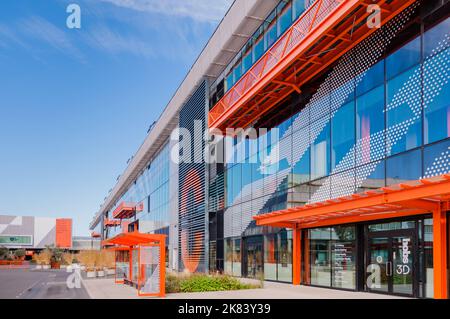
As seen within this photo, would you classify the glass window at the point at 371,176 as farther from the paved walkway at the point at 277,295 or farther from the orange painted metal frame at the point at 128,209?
the orange painted metal frame at the point at 128,209

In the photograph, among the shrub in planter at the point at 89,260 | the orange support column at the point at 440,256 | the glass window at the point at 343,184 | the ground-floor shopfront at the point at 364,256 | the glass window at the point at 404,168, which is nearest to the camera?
the orange support column at the point at 440,256

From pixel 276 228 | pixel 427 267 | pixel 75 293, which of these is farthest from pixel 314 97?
pixel 75 293

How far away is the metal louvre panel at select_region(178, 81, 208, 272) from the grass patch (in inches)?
458

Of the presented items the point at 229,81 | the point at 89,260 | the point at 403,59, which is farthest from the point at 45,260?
the point at 403,59

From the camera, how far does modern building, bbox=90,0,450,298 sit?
49.4 feet

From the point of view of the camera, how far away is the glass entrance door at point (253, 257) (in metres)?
27.5

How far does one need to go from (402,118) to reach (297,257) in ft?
29.3

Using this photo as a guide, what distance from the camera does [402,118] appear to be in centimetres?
1608

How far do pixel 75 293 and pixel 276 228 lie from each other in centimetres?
970

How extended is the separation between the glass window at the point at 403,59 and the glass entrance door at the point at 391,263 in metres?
5.05

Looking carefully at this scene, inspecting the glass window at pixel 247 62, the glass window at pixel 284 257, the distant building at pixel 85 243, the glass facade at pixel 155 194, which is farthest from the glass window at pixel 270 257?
the distant building at pixel 85 243

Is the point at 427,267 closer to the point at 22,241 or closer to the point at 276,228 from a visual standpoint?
the point at 276,228

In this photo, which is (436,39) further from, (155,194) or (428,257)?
(155,194)
